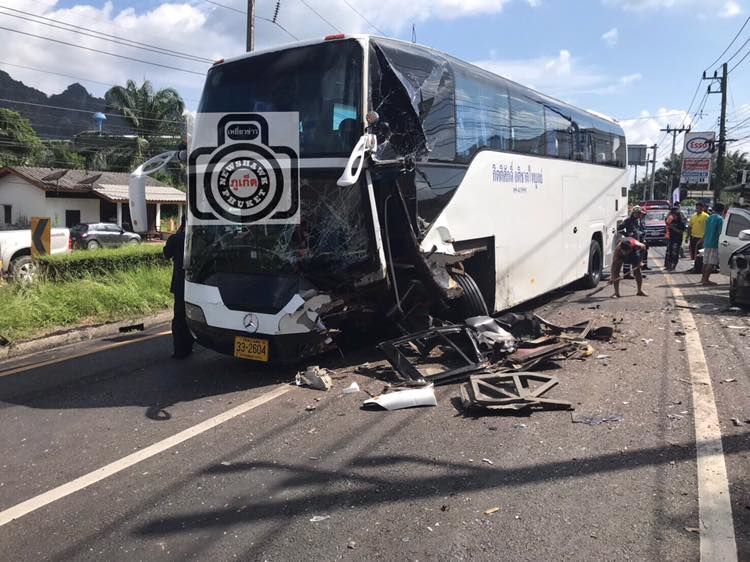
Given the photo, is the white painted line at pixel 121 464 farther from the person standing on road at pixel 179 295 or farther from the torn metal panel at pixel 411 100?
the torn metal panel at pixel 411 100

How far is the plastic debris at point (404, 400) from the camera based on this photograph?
5.58 metres

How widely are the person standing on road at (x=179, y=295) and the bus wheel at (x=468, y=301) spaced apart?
128 inches

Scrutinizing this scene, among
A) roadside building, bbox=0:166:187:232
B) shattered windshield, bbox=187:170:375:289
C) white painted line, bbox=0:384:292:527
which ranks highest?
roadside building, bbox=0:166:187:232

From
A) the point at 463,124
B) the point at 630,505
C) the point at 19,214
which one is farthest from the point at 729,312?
the point at 19,214

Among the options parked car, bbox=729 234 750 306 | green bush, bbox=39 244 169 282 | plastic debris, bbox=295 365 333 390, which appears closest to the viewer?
plastic debris, bbox=295 365 333 390

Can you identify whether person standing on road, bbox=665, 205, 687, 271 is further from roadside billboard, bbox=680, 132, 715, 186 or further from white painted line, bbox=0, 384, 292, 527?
roadside billboard, bbox=680, 132, 715, 186

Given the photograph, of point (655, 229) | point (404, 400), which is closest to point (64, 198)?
point (655, 229)

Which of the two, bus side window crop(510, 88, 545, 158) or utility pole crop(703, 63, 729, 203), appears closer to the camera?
bus side window crop(510, 88, 545, 158)

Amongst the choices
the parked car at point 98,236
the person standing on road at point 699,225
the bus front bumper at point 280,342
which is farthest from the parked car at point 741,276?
the parked car at point 98,236

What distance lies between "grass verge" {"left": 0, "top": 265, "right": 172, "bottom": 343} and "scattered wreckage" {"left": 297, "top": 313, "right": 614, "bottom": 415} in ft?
16.4

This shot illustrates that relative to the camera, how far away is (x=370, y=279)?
244 inches

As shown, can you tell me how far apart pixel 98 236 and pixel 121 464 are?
2972 centimetres

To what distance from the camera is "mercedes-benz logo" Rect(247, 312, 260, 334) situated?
6.16 metres

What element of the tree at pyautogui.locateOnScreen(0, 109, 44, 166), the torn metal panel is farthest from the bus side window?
the tree at pyautogui.locateOnScreen(0, 109, 44, 166)
